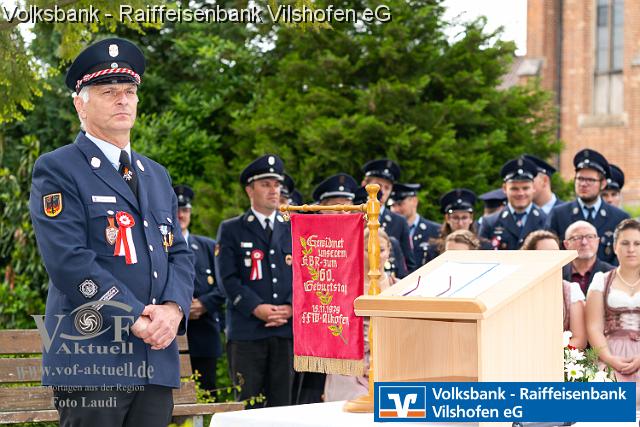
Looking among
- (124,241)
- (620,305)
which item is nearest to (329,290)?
(124,241)

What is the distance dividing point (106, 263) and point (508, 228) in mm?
6327

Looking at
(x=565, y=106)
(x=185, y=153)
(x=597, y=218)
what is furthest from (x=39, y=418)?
(x=565, y=106)

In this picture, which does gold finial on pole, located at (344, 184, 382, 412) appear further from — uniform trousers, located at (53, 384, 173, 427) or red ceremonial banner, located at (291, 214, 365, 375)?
uniform trousers, located at (53, 384, 173, 427)

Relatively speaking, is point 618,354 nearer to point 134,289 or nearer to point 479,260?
point 479,260

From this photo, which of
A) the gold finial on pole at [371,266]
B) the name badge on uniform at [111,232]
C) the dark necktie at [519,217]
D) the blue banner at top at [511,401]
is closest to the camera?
the blue banner at top at [511,401]

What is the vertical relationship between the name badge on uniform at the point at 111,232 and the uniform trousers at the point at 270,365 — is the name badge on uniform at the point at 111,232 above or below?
above

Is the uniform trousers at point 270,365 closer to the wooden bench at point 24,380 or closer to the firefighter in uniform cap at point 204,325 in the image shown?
the firefighter in uniform cap at point 204,325

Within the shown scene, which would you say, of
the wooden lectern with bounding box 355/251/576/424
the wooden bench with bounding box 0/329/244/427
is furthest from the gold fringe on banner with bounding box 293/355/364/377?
the wooden bench with bounding box 0/329/244/427

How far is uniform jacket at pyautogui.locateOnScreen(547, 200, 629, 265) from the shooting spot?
33.3 ft

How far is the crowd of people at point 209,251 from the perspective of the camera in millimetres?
4891

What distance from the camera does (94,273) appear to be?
479cm

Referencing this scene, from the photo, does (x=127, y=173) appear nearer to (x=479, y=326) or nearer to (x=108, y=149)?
(x=108, y=149)

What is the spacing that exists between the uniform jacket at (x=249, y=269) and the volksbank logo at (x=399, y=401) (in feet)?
14.6

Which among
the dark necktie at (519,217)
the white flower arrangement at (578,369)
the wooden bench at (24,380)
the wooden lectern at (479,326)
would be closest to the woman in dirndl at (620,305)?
the white flower arrangement at (578,369)
